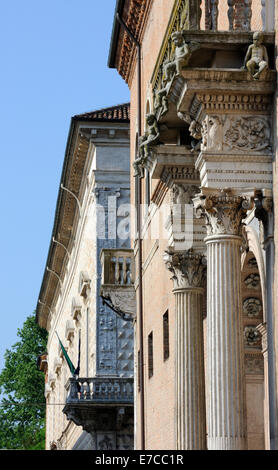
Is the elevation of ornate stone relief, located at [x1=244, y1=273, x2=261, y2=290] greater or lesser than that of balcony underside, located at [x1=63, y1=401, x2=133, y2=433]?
lesser

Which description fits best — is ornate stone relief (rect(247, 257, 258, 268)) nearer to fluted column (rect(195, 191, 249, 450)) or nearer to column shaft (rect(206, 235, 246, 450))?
fluted column (rect(195, 191, 249, 450))

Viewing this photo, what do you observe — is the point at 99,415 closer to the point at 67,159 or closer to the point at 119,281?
the point at 119,281

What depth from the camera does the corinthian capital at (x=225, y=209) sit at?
46.9 feet

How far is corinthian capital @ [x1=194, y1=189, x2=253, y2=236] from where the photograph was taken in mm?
14297

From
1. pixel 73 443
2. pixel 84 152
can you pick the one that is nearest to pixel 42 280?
pixel 73 443

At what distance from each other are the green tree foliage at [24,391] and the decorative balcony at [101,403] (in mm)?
40347

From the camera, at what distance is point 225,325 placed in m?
13.9

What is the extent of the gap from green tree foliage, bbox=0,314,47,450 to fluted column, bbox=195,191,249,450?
63.0m

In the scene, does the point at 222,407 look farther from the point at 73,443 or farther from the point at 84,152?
the point at 73,443

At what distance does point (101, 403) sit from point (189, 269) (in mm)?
18198

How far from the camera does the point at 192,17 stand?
14914 mm

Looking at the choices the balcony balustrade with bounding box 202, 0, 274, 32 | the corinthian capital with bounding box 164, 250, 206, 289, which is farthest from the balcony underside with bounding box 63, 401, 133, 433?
the balcony balustrade with bounding box 202, 0, 274, 32
